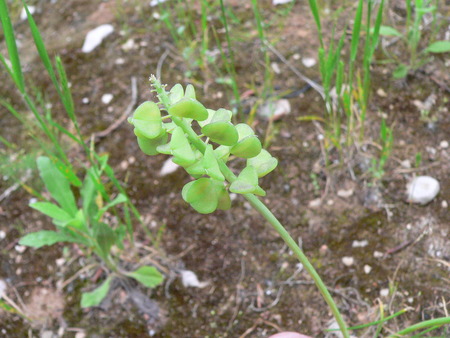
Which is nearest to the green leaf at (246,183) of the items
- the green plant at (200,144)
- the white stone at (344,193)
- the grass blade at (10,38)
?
the green plant at (200,144)

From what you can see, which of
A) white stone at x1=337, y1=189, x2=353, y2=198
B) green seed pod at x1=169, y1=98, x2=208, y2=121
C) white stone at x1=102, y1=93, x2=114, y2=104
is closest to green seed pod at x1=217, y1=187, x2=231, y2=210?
green seed pod at x1=169, y1=98, x2=208, y2=121

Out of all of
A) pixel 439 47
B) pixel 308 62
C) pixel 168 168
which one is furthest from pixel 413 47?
pixel 168 168

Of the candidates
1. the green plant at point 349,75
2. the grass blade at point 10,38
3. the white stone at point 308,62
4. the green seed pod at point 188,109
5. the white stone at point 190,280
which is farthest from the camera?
the white stone at point 308,62

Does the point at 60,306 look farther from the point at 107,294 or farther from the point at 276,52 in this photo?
the point at 276,52

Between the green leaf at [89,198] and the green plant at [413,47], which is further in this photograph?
the green plant at [413,47]

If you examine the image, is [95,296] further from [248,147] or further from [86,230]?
[248,147]

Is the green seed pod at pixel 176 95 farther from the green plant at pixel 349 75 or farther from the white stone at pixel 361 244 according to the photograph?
the white stone at pixel 361 244

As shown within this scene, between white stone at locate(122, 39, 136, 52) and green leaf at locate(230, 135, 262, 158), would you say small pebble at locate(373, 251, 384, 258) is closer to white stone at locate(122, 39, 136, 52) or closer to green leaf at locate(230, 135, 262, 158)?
green leaf at locate(230, 135, 262, 158)

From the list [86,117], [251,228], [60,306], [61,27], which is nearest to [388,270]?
[251,228]
